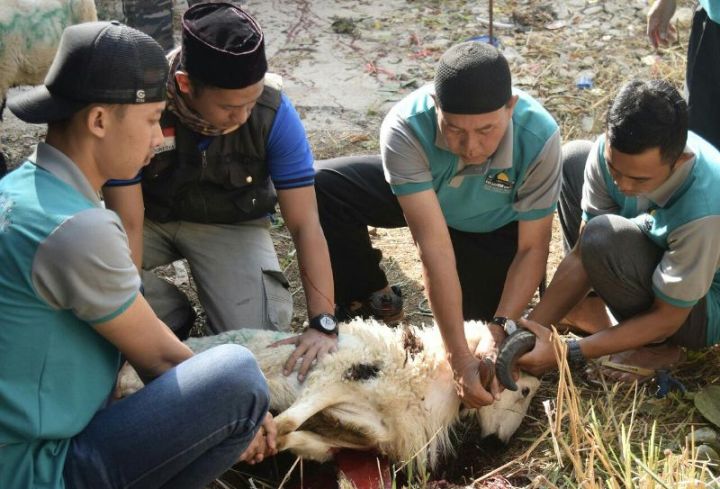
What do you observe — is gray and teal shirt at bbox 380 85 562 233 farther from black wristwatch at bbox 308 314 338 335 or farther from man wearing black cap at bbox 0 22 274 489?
man wearing black cap at bbox 0 22 274 489

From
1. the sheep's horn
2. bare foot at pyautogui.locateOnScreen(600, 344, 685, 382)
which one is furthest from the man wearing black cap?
bare foot at pyautogui.locateOnScreen(600, 344, 685, 382)

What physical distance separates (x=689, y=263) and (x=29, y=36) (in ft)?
14.0

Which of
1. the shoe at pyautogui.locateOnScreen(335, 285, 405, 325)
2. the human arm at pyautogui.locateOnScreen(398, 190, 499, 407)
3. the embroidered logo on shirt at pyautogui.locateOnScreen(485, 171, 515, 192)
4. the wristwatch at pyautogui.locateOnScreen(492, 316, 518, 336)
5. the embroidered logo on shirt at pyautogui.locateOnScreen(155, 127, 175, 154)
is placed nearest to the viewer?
the human arm at pyautogui.locateOnScreen(398, 190, 499, 407)

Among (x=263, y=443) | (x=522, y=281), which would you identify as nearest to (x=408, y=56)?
(x=522, y=281)

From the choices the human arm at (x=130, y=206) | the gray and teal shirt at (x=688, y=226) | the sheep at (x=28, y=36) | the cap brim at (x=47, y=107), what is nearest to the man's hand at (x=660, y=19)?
the gray and teal shirt at (x=688, y=226)

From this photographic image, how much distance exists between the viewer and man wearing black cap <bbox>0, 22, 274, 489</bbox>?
246cm

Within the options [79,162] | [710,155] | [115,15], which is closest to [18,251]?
[79,162]

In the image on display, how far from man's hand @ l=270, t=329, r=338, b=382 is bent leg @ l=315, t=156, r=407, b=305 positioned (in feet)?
3.37

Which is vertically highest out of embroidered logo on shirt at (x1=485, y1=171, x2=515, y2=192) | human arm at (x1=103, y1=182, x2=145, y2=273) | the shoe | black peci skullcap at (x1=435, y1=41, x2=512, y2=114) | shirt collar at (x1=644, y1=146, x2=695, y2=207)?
black peci skullcap at (x1=435, y1=41, x2=512, y2=114)

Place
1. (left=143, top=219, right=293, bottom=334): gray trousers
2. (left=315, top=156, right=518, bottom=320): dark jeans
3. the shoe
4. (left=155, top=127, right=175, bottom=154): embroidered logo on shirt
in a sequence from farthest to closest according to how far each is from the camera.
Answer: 1. the shoe
2. (left=315, top=156, right=518, bottom=320): dark jeans
3. (left=143, top=219, right=293, bottom=334): gray trousers
4. (left=155, top=127, right=175, bottom=154): embroidered logo on shirt

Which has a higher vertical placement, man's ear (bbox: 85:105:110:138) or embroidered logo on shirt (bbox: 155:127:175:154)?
man's ear (bbox: 85:105:110:138)

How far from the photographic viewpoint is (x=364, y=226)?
4684 mm

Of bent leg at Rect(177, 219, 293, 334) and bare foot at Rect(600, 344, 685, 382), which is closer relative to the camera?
bare foot at Rect(600, 344, 685, 382)

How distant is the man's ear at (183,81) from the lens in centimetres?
351
